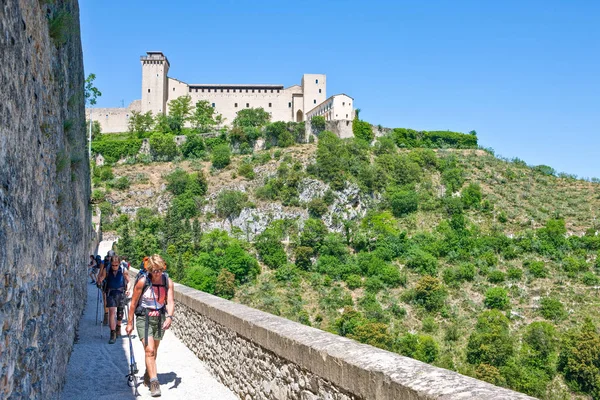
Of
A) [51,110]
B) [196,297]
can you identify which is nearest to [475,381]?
[51,110]

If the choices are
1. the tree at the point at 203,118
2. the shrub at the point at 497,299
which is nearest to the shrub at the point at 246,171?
the tree at the point at 203,118

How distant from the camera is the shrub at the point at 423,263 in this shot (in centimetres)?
4425

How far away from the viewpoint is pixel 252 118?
251ft

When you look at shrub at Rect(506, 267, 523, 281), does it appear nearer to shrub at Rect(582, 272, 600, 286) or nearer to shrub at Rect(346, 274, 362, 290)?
shrub at Rect(582, 272, 600, 286)

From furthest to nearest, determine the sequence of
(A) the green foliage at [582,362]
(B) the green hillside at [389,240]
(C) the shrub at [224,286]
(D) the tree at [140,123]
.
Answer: (D) the tree at [140,123] < (C) the shrub at [224,286] < (B) the green hillside at [389,240] < (A) the green foliage at [582,362]

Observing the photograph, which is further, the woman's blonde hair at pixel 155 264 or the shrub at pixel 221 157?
the shrub at pixel 221 157

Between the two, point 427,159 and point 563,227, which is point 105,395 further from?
point 427,159

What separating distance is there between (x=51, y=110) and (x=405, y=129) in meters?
66.3

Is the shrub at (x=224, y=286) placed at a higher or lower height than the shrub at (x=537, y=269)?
lower

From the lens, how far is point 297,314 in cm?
3694

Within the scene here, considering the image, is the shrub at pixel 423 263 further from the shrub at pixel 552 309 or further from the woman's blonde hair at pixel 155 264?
the woman's blonde hair at pixel 155 264

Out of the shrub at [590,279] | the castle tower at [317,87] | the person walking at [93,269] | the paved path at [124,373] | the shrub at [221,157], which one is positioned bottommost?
the shrub at [590,279]

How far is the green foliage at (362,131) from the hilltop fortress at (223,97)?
8366 millimetres

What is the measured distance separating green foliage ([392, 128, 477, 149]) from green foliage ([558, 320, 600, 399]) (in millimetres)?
37908
